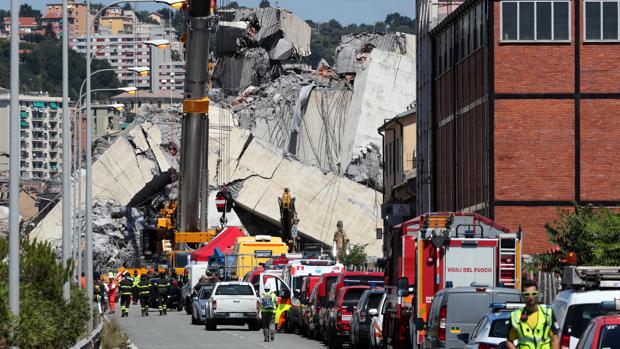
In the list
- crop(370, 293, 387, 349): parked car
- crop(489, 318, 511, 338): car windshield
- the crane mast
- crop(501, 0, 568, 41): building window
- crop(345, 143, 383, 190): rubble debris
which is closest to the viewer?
crop(489, 318, 511, 338): car windshield

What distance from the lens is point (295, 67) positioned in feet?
A: 453

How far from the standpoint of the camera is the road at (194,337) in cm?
3847

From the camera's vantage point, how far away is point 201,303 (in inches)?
2009

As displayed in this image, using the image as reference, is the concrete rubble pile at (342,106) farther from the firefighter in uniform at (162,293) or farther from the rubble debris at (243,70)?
the firefighter in uniform at (162,293)

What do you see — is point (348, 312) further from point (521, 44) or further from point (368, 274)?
point (521, 44)

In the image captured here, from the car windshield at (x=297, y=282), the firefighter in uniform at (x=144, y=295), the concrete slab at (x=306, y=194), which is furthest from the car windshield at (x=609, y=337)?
the concrete slab at (x=306, y=194)

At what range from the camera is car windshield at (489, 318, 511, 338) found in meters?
20.4

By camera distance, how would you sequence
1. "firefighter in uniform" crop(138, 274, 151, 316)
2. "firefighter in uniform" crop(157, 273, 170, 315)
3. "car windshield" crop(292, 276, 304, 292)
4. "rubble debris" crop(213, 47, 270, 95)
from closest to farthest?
1. "car windshield" crop(292, 276, 304, 292)
2. "firefighter in uniform" crop(138, 274, 151, 316)
3. "firefighter in uniform" crop(157, 273, 170, 315)
4. "rubble debris" crop(213, 47, 270, 95)

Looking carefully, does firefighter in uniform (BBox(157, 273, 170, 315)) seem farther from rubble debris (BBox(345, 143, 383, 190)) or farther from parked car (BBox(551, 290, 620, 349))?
rubble debris (BBox(345, 143, 383, 190))

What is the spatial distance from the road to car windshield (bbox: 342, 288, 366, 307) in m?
1.62

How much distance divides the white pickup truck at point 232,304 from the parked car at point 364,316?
13.2m

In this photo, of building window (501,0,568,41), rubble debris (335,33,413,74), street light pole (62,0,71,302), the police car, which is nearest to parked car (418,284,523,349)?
the police car

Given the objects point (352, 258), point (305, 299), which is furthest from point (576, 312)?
point (352, 258)

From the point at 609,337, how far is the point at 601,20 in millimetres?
46471
